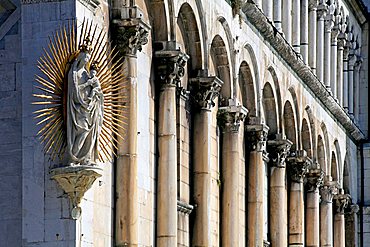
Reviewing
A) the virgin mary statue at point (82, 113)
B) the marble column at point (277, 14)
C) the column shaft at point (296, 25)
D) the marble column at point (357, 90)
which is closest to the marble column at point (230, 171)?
the marble column at point (277, 14)

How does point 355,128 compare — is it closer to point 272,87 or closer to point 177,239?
point 272,87

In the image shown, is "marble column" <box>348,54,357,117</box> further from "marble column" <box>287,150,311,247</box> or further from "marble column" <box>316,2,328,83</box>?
"marble column" <box>287,150,311,247</box>

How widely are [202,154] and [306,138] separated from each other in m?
12.5

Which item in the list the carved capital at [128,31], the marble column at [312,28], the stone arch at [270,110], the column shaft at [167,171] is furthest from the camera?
the marble column at [312,28]

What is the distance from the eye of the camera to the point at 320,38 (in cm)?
4569

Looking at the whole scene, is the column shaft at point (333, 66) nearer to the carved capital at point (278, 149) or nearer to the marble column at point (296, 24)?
the marble column at point (296, 24)

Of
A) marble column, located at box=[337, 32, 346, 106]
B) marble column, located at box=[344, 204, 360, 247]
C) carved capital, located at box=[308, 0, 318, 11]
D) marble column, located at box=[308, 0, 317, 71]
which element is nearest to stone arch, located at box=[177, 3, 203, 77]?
marble column, located at box=[308, 0, 317, 71]

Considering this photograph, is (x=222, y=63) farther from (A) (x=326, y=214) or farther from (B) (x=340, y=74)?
(B) (x=340, y=74)

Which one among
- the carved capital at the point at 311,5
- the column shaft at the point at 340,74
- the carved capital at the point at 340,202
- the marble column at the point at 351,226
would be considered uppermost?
the carved capital at the point at 311,5

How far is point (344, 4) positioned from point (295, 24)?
922 centimetres

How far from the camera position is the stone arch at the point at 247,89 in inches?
1394

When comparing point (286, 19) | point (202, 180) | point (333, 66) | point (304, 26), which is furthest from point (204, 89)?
point (333, 66)

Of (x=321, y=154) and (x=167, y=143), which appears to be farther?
(x=321, y=154)

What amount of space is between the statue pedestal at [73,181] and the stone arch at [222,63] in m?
10.2
